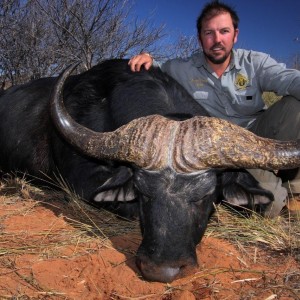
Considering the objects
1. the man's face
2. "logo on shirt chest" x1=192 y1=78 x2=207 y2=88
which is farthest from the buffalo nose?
the man's face

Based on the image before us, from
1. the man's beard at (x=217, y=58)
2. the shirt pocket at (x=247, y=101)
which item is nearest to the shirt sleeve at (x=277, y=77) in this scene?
the shirt pocket at (x=247, y=101)

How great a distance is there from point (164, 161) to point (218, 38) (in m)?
2.82

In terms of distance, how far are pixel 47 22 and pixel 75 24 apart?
4.43ft

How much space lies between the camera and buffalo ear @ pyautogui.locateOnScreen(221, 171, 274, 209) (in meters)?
3.38

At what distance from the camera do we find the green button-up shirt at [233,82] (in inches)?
204

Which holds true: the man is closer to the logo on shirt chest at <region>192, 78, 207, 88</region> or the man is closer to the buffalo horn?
the logo on shirt chest at <region>192, 78, 207, 88</region>

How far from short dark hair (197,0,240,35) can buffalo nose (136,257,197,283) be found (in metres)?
3.60

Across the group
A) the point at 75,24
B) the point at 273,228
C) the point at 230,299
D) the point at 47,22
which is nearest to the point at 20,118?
the point at 273,228

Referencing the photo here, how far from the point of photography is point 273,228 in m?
3.66

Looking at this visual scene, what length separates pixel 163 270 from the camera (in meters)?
2.71

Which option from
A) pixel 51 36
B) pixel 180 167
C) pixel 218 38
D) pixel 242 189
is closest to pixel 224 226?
pixel 242 189

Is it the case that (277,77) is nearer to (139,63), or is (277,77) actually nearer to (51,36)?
(139,63)

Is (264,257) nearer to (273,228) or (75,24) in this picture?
(273,228)

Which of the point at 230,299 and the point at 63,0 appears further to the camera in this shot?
the point at 63,0
